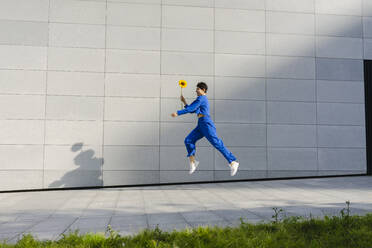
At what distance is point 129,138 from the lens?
7.07 meters

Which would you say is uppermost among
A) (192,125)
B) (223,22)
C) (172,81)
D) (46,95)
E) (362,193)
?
(223,22)

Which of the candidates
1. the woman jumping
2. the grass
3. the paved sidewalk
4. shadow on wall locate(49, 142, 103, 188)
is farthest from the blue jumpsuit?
the grass

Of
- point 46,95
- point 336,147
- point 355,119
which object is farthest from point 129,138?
point 355,119

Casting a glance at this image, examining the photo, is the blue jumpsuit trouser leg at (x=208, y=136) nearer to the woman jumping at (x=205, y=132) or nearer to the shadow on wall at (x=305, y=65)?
A: the woman jumping at (x=205, y=132)

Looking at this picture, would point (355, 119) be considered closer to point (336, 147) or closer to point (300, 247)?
point (336, 147)

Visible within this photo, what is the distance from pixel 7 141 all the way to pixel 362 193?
785 cm

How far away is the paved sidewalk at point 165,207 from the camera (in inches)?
131

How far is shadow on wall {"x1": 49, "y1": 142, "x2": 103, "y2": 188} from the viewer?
22.4ft

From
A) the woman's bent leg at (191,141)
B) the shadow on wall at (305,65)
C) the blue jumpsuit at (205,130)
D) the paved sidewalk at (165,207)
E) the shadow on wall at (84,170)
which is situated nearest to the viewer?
the paved sidewalk at (165,207)

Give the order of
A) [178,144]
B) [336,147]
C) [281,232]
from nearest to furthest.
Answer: [281,232] → [178,144] → [336,147]

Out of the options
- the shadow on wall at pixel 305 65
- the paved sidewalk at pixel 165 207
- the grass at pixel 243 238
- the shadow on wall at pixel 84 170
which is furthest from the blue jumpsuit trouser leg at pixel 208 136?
the grass at pixel 243 238

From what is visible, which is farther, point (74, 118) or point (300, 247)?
point (74, 118)

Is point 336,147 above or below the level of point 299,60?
below

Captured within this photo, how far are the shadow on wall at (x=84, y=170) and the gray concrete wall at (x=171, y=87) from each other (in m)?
0.03
